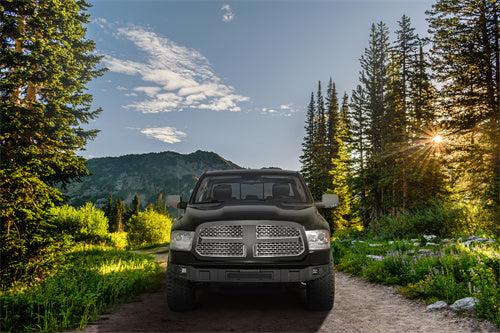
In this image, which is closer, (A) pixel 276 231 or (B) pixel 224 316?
(A) pixel 276 231

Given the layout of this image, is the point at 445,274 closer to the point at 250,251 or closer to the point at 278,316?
the point at 278,316

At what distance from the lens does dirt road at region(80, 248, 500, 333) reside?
4109 mm

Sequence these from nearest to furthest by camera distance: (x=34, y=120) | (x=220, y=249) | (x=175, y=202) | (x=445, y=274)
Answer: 1. (x=220, y=249)
2. (x=175, y=202)
3. (x=445, y=274)
4. (x=34, y=120)

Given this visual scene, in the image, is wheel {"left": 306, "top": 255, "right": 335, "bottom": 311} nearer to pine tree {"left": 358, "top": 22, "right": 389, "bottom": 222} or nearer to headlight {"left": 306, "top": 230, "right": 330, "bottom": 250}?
headlight {"left": 306, "top": 230, "right": 330, "bottom": 250}

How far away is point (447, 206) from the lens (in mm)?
13594

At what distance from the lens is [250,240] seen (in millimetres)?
4320

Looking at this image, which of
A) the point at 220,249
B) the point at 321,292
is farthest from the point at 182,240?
the point at 321,292

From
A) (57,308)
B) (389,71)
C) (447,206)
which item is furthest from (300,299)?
(389,71)

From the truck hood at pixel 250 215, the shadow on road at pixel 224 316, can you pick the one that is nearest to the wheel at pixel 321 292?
the shadow on road at pixel 224 316

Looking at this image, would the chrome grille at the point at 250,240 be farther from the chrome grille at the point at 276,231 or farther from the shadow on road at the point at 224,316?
A: the shadow on road at the point at 224,316

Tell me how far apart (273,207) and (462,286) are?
3.17m

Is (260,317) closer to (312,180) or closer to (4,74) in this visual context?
(4,74)

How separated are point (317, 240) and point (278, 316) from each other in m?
1.22

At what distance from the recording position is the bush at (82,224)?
1908 cm
